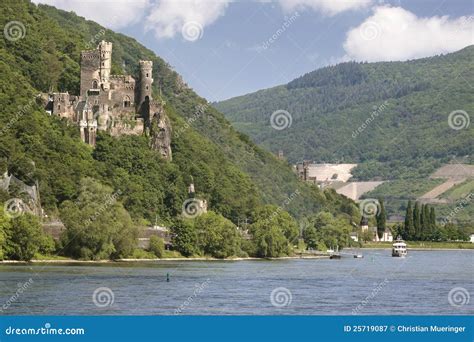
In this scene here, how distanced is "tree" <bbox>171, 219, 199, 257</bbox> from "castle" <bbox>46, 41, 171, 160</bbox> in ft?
78.9

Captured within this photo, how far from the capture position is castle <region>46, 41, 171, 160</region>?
135000 millimetres

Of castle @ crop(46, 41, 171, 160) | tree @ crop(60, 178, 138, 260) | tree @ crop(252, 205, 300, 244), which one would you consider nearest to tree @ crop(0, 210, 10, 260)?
tree @ crop(60, 178, 138, 260)

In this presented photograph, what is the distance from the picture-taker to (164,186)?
13575 cm

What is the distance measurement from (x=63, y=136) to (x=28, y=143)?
27.6 ft

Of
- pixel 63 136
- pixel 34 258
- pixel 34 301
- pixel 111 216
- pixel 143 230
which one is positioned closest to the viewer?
pixel 34 301

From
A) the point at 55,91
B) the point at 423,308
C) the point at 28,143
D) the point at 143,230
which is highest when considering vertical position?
the point at 55,91

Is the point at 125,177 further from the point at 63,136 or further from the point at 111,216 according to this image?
the point at 111,216

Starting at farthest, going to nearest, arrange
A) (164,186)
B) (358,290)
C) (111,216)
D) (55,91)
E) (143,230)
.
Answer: (55,91), (164,186), (143,230), (111,216), (358,290)

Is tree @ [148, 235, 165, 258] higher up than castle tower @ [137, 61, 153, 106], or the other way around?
castle tower @ [137, 61, 153, 106]

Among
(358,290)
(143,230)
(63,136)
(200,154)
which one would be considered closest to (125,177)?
(63,136)

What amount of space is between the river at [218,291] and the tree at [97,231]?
19.1 ft

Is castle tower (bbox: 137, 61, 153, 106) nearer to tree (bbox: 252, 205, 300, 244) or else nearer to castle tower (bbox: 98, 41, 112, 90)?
castle tower (bbox: 98, 41, 112, 90)

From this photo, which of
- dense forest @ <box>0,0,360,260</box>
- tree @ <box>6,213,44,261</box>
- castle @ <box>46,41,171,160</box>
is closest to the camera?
tree @ <box>6,213,44,261</box>

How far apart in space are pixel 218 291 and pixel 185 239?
49.0 meters
